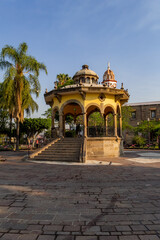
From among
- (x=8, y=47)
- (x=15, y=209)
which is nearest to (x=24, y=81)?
(x=8, y=47)

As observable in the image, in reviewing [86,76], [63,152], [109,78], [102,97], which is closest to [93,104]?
[102,97]

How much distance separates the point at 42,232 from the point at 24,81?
2015 centimetres

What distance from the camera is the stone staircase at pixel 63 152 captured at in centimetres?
1165

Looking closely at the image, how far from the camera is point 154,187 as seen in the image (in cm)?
516

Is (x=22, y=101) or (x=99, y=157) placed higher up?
(x=22, y=101)

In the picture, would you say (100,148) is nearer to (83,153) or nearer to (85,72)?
(83,153)

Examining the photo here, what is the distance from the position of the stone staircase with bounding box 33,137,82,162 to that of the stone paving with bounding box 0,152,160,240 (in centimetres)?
590

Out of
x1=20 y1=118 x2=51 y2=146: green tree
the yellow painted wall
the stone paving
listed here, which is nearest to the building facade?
x1=20 y1=118 x2=51 y2=146: green tree

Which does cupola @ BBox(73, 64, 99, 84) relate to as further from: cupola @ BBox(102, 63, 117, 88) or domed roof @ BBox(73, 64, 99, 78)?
cupola @ BBox(102, 63, 117, 88)

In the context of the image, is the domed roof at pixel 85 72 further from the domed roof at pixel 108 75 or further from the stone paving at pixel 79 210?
the domed roof at pixel 108 75

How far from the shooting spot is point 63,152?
12.5 m

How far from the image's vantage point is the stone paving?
2586mm

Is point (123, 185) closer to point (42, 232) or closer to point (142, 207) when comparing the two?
point (142, 207)

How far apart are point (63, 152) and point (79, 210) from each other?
9127mm
